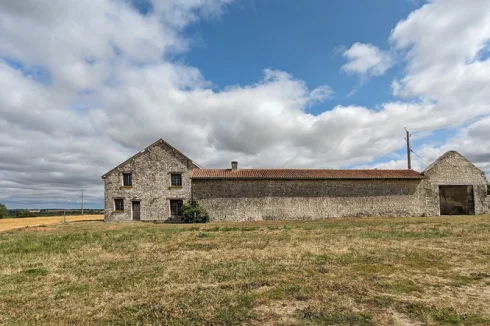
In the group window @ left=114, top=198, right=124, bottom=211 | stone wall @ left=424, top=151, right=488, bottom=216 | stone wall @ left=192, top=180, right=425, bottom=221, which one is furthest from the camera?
stone wall @ left=424, top=151, right=488, bottom=216

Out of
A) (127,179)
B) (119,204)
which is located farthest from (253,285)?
(119,204)

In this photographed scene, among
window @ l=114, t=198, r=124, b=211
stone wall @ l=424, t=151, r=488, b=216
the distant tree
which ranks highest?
stone wall @ l=424, t=151, r=488, b=216

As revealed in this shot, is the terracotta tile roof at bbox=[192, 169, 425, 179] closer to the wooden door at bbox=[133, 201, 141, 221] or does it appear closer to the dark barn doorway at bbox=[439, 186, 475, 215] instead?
the wooden door at bbox=[133, 201, 141, 221]

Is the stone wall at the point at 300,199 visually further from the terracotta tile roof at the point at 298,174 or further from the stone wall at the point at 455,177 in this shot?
the stone wall at the point at 455,177

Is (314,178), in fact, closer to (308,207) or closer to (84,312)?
(308,207)

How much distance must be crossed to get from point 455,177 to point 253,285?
102 ft

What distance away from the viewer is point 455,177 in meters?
29.4

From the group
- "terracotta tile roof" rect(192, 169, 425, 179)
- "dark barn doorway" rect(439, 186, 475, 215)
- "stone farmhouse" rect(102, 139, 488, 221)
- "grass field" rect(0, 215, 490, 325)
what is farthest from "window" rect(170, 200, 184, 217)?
"dark barn doorway" rect(439, 186, 475, 215)

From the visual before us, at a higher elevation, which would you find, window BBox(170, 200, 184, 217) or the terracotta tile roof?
the terracotta tile roof

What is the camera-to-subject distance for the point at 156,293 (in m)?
6.03

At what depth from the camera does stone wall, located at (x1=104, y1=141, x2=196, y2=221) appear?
2686 centimetres

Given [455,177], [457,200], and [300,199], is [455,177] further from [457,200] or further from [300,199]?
[300,199]

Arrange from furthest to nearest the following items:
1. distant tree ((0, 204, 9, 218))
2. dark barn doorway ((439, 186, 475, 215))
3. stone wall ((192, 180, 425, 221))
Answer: distant tree ((0, 204, 9, 218)), dark barn doorway ((439, 186, 475, 215)), stone wall ((192, 180, 425, 221))

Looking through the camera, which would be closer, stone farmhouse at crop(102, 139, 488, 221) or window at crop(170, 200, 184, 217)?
stone farmhouse at crop(102, 139, 488, 221)
